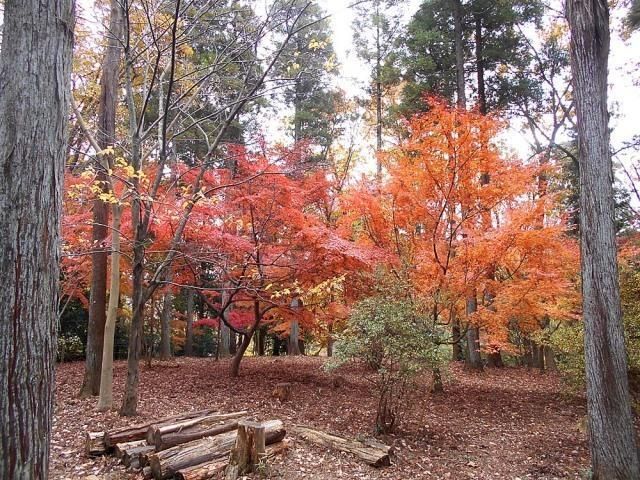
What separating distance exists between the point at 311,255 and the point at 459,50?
28.7 ft

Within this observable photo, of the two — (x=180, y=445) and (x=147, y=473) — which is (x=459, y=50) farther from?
(x=147, y=473)

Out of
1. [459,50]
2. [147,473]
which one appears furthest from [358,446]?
[459,50]

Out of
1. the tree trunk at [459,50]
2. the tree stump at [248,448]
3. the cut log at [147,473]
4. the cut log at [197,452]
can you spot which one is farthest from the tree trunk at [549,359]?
the cut log at [147,473]

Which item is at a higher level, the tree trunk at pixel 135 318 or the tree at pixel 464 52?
the tree at pixel 464 52

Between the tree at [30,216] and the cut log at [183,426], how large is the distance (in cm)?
301

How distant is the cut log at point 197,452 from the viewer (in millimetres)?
4340

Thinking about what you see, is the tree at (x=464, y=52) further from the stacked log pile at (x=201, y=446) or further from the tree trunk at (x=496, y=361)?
the stacked log pile at (x=201, y=446)

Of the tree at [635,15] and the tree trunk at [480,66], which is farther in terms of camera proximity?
the tree trunk at [480,66]

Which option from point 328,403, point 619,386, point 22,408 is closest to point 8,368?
point 22,408

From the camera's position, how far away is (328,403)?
8.07 m

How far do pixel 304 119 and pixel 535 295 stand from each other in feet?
38.8

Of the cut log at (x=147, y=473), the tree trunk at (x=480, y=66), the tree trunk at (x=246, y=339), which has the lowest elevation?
the cut log at (x=147, y=473)

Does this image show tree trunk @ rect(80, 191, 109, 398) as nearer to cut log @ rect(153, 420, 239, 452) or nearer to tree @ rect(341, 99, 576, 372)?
cut log @ rect(153, 420, 239, 452)

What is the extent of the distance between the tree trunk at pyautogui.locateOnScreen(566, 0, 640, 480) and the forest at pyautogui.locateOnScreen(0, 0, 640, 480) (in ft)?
0.08
